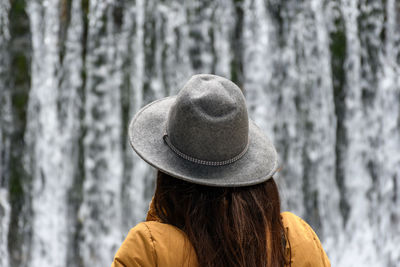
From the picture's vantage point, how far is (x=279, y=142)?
3807 millimetres

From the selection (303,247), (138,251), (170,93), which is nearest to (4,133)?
(170,93)

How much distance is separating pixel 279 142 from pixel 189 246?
2912 mm

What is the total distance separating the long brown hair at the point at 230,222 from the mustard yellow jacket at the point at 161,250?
22 millimetres

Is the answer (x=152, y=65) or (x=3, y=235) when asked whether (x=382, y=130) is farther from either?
(x=3, y=235)

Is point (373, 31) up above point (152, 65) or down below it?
above

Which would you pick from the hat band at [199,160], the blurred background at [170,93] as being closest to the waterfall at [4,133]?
the blurred background at [170,93]

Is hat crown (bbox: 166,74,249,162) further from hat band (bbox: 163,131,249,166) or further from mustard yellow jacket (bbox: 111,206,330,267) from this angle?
mustard yellow jacket (bbox: 111,206,330,267)

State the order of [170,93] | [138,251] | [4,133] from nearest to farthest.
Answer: [138,251]
[4,133]
[170,93]

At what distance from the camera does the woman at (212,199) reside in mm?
958

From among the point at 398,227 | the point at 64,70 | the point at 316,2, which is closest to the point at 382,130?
the point at 398,227

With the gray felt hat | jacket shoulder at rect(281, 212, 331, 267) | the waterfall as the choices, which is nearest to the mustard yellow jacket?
jacket shoulder at rect(281, 212, 331, 267)

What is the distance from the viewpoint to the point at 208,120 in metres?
0.96

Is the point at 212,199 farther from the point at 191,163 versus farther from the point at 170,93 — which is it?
the point at 170,93

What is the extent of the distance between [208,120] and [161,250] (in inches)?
11.3
